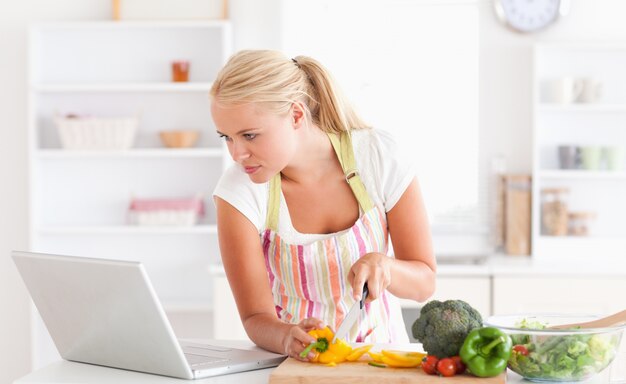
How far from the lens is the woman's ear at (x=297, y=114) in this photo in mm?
2067

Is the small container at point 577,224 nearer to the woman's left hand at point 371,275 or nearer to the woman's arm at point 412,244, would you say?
the woman's arm at point 412,244

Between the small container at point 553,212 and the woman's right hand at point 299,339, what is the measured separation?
107 inches

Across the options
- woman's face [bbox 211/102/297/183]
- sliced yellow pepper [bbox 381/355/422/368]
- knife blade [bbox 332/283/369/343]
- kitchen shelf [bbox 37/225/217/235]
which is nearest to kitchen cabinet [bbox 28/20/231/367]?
kitchen shelf [bbox 37/225/217/235]

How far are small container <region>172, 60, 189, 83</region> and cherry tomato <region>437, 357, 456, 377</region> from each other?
3.00 m

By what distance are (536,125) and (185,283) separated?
185 cm

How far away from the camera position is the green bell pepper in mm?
1557

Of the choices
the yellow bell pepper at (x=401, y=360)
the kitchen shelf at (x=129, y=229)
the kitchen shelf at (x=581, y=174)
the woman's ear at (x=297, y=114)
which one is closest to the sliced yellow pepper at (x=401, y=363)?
the yellow bell pepper at (x=401, y=360)

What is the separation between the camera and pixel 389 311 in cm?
230

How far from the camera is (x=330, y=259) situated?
2.17 m

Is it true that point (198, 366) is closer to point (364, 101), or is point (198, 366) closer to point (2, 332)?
point (364, 101)

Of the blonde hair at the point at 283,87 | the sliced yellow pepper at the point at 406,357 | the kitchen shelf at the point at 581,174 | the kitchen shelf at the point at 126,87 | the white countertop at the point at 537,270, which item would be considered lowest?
the white countertop at the point at 537,270

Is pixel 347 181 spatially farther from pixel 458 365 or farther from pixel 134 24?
pixel 134 24

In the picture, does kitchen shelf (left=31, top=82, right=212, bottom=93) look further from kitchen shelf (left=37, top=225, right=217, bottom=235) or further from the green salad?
the green salad

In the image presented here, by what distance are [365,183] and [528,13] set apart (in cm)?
251
